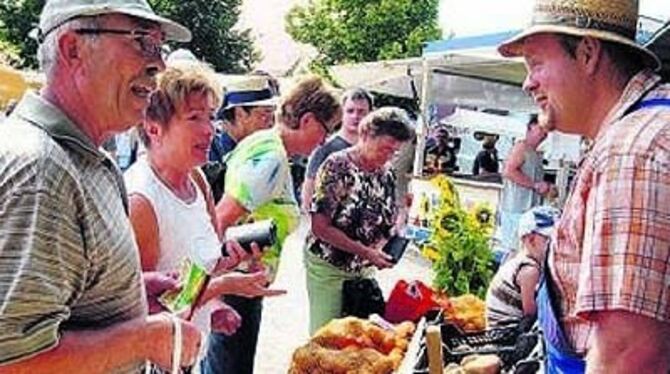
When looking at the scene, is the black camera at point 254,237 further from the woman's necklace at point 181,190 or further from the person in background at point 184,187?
the woman's necklace at point 181,190

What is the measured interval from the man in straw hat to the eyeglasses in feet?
2.62

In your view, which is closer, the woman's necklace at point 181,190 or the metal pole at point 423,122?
the woman's necklace at point 181,190

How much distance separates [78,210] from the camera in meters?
1.81

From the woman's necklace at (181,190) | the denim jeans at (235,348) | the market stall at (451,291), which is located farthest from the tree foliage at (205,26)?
the woman's necklace at (181,190)

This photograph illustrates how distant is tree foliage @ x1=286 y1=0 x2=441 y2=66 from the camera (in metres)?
25.2

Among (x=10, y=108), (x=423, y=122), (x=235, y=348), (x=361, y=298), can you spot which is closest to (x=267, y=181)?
(x=235, y=348)

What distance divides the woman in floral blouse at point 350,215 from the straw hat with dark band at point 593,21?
7.96 feet

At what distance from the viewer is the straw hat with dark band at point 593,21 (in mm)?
1871

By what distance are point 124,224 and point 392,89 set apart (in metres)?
12.4

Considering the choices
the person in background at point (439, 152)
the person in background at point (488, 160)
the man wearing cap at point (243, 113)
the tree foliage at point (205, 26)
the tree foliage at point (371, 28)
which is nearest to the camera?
the man wearing cap at point (243, 113)

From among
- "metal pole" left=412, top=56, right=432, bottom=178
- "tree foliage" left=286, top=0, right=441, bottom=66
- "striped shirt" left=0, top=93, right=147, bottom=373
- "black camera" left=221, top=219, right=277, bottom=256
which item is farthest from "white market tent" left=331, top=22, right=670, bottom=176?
"tree foliage" left=286, top=0, right=441, bottom=66

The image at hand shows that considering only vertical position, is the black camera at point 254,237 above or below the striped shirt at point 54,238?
below

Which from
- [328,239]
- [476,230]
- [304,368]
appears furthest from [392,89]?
[304,368]

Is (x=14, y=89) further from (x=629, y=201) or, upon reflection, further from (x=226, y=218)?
(x=629, y=201)
